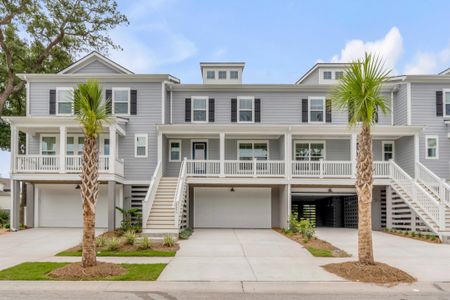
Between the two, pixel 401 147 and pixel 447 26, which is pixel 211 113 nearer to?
pixel 401 147

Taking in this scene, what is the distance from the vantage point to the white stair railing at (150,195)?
56.1 ft

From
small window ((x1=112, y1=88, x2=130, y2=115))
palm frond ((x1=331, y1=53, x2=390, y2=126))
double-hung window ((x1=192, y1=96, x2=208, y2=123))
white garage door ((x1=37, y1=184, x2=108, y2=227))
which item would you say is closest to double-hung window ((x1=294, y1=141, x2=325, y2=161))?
double-hung window ((x1=192, y1=96, x2=208, y2=123))

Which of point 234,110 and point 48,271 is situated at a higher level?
point 234,110

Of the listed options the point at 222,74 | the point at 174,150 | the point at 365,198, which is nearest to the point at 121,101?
the point at 174,150

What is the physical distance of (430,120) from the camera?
22.6 meters

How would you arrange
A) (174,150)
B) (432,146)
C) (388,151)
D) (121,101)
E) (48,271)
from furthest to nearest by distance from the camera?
(388,151) < (174,150) < (121,101) < (432,146) < (48,271)

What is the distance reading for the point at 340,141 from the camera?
2367 cm

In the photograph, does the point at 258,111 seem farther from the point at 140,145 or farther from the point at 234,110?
the point at 140,145

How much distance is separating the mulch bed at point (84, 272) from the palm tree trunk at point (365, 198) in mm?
5756

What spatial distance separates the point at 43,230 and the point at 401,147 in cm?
1863

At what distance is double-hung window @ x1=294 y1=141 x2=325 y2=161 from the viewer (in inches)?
926

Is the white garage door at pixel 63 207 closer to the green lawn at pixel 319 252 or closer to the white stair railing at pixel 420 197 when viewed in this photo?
the green lawn at pixel 319 252

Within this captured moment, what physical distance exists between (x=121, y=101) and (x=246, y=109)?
6770 millimetres

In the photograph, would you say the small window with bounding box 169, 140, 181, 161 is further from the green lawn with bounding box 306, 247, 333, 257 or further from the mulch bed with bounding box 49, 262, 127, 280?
the mulch bed with bounding box 49, 262, 127, 280
